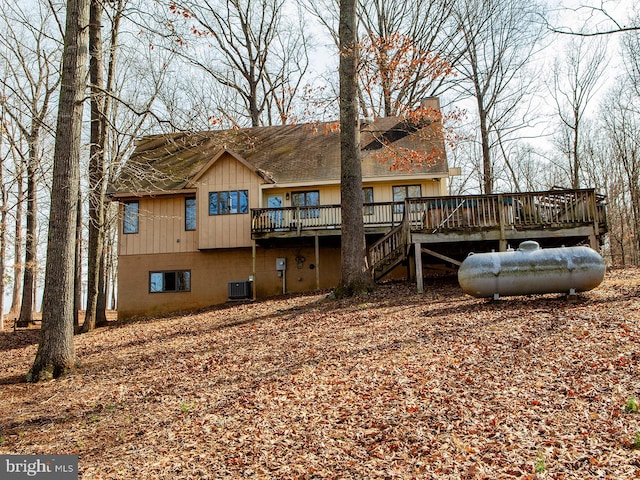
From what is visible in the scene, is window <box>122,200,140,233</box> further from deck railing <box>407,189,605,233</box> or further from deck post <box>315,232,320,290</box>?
deck railing <box>407,189,605,233</box>

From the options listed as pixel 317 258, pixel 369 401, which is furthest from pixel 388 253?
pixel 369 401

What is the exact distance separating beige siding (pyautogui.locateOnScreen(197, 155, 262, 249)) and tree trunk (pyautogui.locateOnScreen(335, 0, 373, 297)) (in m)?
6.95

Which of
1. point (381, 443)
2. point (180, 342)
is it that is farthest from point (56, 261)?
point (381, 443)

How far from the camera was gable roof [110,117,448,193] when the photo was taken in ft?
63.7

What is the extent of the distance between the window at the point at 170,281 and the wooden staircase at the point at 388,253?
346 inches

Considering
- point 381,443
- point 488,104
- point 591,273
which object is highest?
point 488,104

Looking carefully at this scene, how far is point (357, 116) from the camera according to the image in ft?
45.1

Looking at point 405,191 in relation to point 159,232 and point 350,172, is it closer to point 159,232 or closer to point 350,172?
point 350,172

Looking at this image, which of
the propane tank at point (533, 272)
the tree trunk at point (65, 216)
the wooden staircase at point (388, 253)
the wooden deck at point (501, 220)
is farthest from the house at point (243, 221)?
the tree trunk at point (65, 216)

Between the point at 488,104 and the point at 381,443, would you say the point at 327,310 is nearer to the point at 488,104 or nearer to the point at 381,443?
the point at 381,443

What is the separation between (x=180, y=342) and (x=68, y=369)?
251 cm

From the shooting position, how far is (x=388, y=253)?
15.2 metres

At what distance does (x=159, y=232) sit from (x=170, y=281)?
2.18m

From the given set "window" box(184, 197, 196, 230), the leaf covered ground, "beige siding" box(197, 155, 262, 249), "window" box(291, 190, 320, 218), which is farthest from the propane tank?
"window" box(184, 197, 196, 230)
